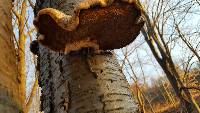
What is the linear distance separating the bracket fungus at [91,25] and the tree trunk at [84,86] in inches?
3.4

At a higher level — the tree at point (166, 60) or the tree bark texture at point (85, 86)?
the tree at point (166, 60)

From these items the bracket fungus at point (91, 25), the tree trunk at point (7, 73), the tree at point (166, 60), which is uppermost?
the tree at point (166, 60)

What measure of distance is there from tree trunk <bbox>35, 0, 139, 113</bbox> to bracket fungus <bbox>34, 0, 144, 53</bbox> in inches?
3.4

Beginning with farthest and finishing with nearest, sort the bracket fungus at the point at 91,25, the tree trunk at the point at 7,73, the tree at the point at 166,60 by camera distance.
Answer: the tree at the point at 166,60, the bracket fungus at the point at 91,25, the tree trunk at the point at 7,73

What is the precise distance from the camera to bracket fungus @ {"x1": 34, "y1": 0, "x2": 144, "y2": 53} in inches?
49.7

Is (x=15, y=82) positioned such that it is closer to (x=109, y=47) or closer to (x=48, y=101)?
(x=48, y=101)

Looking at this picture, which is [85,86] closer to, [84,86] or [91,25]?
[84,86]

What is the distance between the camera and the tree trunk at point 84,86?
51.8 inches

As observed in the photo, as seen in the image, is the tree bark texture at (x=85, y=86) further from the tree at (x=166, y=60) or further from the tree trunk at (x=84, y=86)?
the tree at (x=166, y=60)

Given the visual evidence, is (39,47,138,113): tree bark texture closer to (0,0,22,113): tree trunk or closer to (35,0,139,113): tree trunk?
(35,0,139,113): tree trunk

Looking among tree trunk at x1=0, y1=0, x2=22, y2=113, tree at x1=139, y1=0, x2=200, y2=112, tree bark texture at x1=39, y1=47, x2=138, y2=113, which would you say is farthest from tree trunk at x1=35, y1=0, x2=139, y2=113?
tree at x1=139, y1=0, x2=200, y2=112

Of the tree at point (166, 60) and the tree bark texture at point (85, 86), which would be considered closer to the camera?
the tree bark texture at point (85, 86)

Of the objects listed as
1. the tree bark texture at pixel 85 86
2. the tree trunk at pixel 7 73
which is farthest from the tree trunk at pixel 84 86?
the tree trunk at pixel 7 73

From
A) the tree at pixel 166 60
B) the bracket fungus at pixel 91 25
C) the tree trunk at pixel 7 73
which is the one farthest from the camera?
the tree at pixel 166 60
